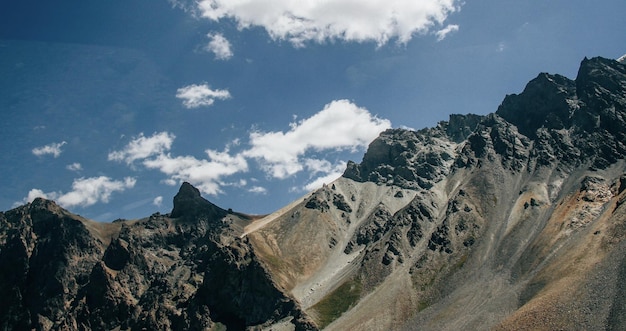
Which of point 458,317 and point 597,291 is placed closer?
point 597,291

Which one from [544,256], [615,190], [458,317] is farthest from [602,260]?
[615,190]

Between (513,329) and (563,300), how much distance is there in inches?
603

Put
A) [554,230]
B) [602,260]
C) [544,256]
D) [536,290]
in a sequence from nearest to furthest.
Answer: [602,260]
[536,290]
[544,256]
[554,230]

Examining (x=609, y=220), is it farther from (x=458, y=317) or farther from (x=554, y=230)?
(x=458, y=317)

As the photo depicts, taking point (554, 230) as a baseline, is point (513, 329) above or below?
below

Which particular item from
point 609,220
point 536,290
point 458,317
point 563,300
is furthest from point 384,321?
point 609,220

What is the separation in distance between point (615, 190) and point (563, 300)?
85178mm

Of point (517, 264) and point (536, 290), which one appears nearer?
point (536, 290)

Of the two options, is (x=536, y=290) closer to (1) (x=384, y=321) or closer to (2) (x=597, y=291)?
(2) (x=597, y=291)

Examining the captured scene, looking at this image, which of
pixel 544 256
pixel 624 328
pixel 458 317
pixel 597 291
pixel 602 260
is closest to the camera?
pixel 624 328

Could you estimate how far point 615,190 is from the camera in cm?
19800

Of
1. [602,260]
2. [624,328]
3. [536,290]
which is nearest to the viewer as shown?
[624,328]

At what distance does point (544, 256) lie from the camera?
17912 centimetres

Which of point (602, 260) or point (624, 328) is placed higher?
point (602, 260)
